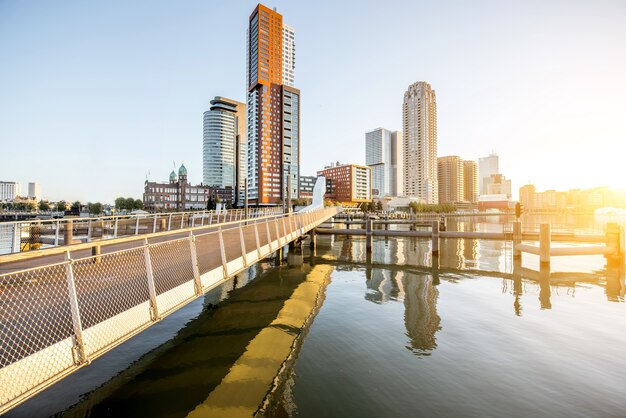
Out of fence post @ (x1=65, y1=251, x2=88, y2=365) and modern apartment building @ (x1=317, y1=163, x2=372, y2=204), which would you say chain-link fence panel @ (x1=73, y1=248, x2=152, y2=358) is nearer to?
fence post @ (x1=65, y1=251, x2=88, y2=365)

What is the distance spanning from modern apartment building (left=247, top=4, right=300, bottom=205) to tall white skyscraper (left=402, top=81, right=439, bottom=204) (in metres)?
90.0

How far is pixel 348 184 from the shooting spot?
167 meters

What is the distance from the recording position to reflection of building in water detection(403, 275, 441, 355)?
9281 millimetres

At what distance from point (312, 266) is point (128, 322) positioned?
18.2 metres

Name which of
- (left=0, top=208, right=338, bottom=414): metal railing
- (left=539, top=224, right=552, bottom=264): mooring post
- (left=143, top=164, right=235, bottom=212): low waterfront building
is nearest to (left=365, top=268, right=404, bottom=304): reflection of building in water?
(left=0, top=208, right=338, bottom=414): metal railing

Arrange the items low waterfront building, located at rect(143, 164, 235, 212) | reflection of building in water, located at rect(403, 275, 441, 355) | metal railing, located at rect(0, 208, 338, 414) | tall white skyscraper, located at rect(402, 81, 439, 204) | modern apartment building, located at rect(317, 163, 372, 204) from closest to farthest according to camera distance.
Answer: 1. metal railing, located at rect(0, 208, 338, 414)
2. reflection of building in water, located at rect(403, 275, 441, 355)
3. low waterfront building, located at rect(143, 164, 235, 212)
4. modern apartment building, located at rect(317, 163, 372, 204)
5. tall white skyscraper, located at rect(402, 81, 439, 204)

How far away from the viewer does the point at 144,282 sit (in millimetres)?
7441

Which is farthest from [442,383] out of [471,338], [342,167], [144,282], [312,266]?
[342,167]

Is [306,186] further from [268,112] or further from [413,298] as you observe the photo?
[413,298]

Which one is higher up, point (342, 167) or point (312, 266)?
point (342, 167)

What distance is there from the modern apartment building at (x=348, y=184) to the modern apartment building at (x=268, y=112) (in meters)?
44.2

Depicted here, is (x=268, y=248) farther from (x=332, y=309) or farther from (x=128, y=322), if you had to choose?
(x=128, y=322)

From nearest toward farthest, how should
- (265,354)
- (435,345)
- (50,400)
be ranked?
1. (50,400)
2. (265,354)
3. (435,345)

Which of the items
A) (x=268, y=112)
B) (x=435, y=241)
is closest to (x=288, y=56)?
(x=268, y=112)
